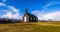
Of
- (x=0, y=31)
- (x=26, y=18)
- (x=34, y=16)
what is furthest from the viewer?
(x=34, y=16)

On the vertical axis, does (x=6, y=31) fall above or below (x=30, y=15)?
below

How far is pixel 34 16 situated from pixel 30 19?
4.53m

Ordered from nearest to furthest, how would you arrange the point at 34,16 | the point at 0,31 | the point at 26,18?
the point at 0,31 < the point at 26,18 < the point at 34,16

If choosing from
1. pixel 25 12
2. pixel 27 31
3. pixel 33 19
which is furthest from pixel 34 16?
pixel 27 31

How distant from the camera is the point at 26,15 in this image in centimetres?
6612

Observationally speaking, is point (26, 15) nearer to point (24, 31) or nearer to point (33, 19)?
point (33, 19)

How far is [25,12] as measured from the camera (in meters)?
66.7

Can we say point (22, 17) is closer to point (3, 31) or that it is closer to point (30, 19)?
point (30, 19)

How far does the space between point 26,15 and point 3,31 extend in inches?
1665

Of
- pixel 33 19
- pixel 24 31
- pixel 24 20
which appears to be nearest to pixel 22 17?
pixel 24 20

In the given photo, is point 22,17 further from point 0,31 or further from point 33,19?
point 0,31

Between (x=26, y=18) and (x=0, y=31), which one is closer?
(x=0, y=31)

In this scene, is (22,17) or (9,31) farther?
(22,17)

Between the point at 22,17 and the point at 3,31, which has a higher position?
the point at 22,17
